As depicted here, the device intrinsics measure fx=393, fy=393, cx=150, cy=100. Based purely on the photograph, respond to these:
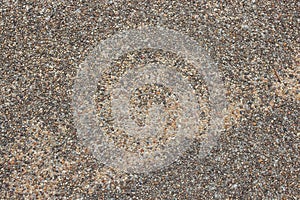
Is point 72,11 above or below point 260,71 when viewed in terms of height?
above

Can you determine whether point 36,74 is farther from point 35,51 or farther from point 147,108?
point 147,108

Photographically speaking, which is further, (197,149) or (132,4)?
(132,4)

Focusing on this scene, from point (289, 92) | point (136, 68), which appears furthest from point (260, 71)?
point (136, 68)

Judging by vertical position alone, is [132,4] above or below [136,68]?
above

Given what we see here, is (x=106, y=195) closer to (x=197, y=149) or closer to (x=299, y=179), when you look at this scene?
(x=197, y=149)

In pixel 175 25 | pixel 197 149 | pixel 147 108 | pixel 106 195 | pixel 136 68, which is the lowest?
pixel 106 195

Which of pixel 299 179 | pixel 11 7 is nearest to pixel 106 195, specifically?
pixel 299 179
